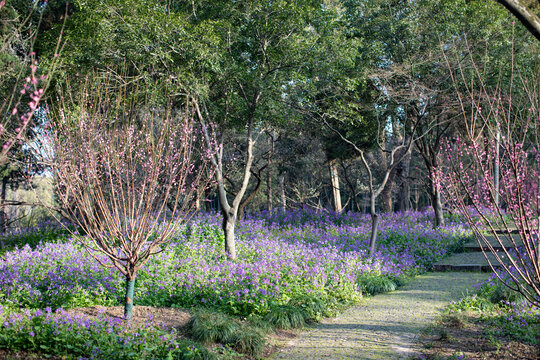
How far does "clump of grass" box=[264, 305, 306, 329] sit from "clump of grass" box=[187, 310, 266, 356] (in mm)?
585

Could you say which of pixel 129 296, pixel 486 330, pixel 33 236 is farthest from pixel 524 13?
pixel 33 236

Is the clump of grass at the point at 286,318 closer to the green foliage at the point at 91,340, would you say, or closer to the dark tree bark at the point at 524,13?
the green foliage at the point at 91,340

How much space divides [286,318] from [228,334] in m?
1.05

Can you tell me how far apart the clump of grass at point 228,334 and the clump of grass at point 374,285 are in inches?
135

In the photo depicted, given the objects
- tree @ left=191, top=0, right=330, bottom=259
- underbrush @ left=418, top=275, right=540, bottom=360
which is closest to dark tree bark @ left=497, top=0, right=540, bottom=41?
underbrush @ left=418, top=275, right=540, bottom=360

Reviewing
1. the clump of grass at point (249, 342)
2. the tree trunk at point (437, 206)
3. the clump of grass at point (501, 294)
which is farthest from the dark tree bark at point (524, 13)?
the tree trunk at point (437, 206)

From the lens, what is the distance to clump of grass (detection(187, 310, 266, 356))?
4953 mm

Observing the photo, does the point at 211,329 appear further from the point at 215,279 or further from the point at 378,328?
the point at 378,328

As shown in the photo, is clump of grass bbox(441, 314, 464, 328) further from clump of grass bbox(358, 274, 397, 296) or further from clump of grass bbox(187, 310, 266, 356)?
clump of grass bbox(187, 310, 266, 356)

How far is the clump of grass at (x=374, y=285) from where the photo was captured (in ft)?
26.6

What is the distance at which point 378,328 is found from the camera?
5801 mm

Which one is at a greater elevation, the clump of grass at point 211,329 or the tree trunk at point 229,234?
the tree trunk at point 229,234

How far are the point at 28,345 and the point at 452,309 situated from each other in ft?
18.3

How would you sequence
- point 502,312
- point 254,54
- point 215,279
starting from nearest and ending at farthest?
1. point 502,312
2. point 215,279
3. point 254,54
